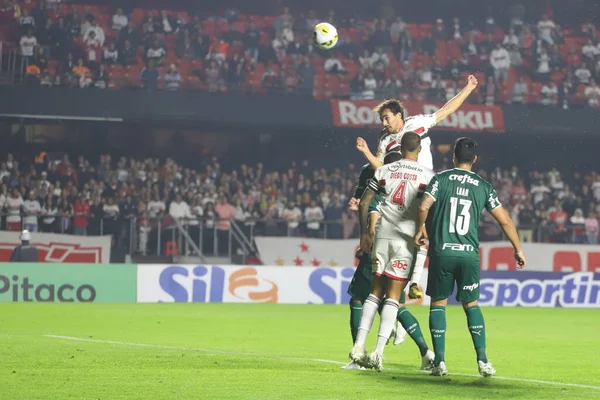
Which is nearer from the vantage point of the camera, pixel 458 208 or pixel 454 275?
pixel 458 208

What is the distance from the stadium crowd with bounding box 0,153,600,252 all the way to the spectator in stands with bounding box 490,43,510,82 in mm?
3507

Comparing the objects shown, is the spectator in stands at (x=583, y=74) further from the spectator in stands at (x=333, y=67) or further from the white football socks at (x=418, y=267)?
the white football socks at (x=418, y=267)

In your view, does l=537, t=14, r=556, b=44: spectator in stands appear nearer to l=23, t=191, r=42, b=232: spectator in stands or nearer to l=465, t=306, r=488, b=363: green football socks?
l=23, t=191, r=42, b=232: spectator in stands

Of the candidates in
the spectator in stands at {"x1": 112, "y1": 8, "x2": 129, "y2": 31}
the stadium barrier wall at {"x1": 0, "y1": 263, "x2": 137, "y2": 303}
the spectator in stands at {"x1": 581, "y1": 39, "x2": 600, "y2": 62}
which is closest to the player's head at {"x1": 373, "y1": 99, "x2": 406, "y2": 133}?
the stadium barrier wall at {"x1": 0, "y1": 263, "x2": 137, "y2": 303}

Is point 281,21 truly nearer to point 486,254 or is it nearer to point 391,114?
point 486,254

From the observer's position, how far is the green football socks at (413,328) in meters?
10.7

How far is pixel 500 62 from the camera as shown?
38375mm

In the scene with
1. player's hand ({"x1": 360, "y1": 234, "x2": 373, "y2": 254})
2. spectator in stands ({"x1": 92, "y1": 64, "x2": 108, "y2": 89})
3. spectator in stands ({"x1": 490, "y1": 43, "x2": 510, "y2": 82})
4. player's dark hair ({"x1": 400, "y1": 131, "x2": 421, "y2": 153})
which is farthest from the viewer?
spectator in stands ({"x1": 490, "y1": 43, "x2": 510, "y2": 82})

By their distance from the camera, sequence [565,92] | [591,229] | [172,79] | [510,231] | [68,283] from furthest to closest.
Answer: [565,92] < [172,79] < [591,229] < [68,283] < [510,231]

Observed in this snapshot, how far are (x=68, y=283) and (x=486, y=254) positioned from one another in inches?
448

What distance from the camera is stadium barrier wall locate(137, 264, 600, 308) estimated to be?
2578 centimetres

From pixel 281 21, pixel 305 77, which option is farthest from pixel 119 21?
pixel 305 77

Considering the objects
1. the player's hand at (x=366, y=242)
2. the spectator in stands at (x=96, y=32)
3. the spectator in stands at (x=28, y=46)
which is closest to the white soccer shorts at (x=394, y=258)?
the player's hand at (x=366, y=242)

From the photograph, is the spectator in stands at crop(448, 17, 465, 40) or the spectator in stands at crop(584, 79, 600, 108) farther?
the spectator in stands at crop(448, 17, 465, 40)
